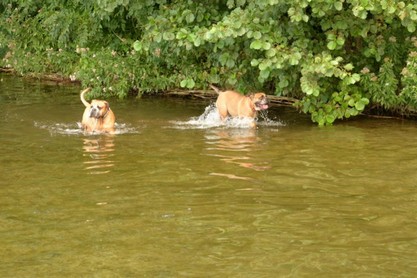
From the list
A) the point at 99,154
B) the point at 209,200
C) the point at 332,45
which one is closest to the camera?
the point at 209,200

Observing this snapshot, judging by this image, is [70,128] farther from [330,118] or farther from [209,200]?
[209,200]

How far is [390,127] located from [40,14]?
34.0 feet

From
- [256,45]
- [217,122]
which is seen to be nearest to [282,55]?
[256,45]

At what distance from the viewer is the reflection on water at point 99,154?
9562 mm

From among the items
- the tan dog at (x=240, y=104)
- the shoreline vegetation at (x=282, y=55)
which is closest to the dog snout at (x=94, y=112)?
the shoreline vegetation at (x=282, y=55)

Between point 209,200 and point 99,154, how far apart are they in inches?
113

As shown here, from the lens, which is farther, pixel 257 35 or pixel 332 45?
pixel 332 45

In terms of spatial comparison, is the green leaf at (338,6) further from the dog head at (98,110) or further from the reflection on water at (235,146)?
the dog head at (98,110)

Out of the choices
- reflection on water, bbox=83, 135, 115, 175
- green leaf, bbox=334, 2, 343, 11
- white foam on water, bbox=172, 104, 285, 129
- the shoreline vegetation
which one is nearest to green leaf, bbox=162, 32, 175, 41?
the shoreline vegetation

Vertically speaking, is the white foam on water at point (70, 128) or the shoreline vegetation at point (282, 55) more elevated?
the shoreline vegetation at point (282, 55)

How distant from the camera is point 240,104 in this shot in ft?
43.1

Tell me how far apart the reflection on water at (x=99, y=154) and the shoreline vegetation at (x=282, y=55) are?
187 centimetres

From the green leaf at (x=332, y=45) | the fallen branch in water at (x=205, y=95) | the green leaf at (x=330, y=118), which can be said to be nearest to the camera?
the green leaf at (x=332, y=45)

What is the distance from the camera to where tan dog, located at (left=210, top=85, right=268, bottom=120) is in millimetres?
12945
